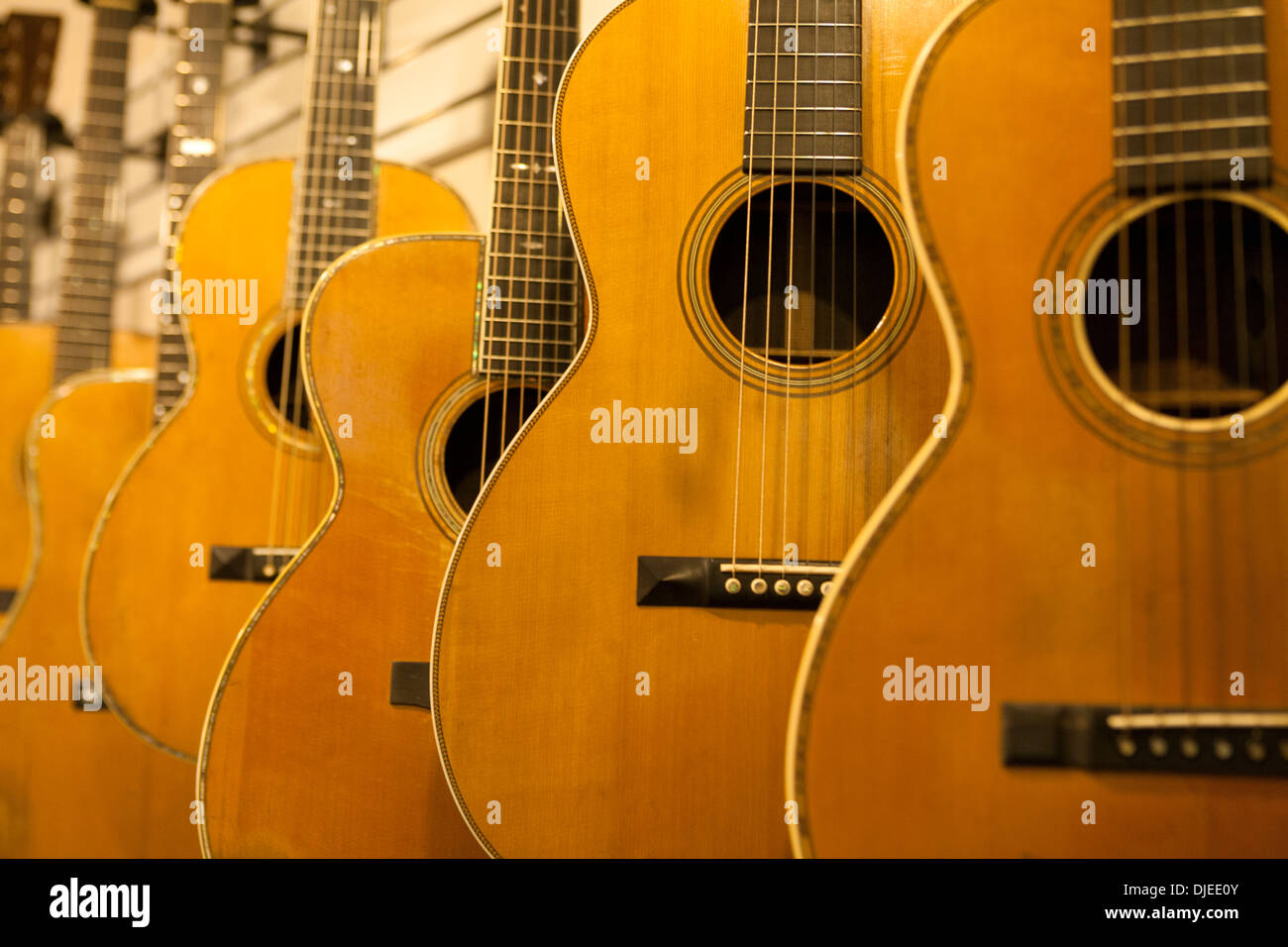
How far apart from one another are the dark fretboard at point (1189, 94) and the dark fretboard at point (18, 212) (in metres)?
3.85

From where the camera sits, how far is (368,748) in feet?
5.83

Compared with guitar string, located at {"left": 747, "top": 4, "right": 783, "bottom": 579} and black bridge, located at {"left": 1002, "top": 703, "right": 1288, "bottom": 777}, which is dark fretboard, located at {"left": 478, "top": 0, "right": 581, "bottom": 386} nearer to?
guitar string, located at {"left": 747, "top": 4, "right": 783, "bottom": 579}

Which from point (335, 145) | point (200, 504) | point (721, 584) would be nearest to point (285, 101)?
point (335, 145)

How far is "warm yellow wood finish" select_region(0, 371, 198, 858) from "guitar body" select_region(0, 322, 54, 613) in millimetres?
512

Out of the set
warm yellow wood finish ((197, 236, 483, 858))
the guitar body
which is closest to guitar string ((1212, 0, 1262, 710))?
warm yellow wood finish ((197, 236, 483, 858))

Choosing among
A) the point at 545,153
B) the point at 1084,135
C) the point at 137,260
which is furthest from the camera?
the point at 137,260

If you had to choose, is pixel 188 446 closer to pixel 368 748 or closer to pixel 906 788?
pixel 368 748

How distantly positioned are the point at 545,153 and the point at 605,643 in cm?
94

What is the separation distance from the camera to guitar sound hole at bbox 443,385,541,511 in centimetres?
189

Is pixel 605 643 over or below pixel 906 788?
over

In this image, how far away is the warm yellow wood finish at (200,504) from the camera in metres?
2.25

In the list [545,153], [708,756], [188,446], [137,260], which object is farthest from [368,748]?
[137,260]

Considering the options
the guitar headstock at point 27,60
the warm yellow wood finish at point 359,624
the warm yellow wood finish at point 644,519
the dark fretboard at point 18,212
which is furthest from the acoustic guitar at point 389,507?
the guitar headstock at point 27,60

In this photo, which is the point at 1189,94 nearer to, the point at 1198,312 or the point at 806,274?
the point at 1198,312
